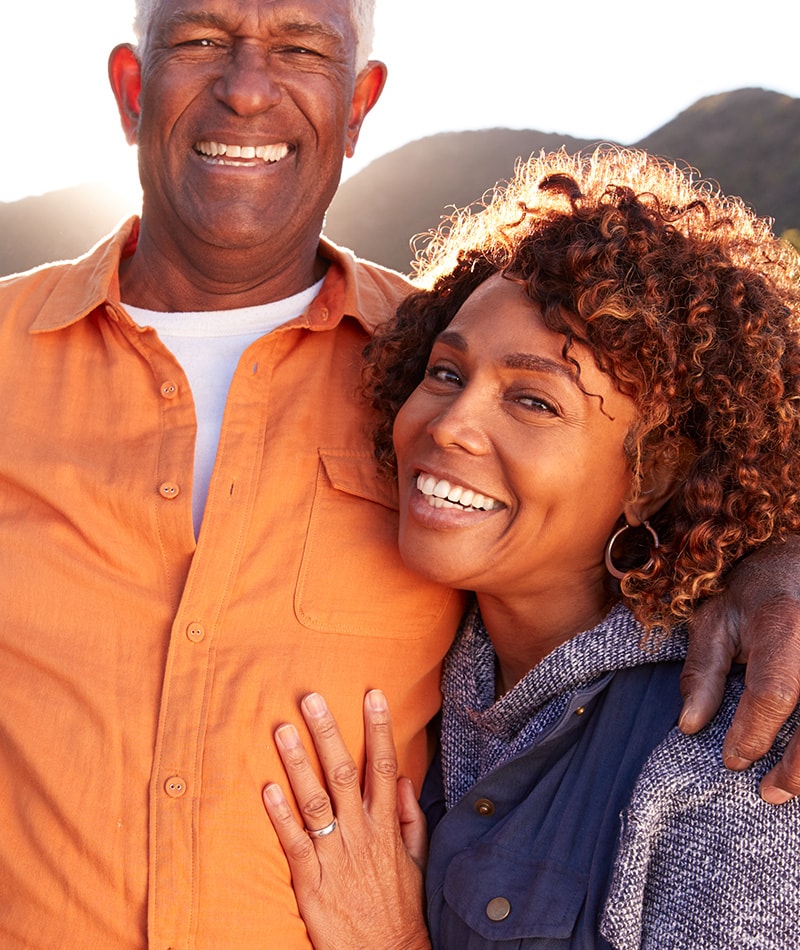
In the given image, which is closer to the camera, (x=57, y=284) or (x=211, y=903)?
(x=211, y=903)

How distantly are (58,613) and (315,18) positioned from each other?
1511 mm

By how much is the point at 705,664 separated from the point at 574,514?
381mm

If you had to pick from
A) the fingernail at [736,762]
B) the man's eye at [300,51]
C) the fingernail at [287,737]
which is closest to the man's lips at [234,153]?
the man's eye at [300,51]

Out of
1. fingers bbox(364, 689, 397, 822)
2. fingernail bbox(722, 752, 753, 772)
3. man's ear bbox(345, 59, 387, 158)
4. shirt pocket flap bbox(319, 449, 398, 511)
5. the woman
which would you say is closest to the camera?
fingernail bbox(722, 752, 753, 772)

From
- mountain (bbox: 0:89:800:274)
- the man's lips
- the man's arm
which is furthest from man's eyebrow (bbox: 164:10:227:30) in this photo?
mountain (bbox: 0:89:800:274)

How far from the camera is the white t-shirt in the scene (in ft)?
8.25

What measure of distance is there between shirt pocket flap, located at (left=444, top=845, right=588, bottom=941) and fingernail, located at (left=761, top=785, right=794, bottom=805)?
0.40 m

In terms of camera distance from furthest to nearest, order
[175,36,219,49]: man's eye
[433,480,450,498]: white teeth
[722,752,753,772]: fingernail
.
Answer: [175,36,219,49]: man's eye → [433,480,450,498]: white teeth → [722,752,753,772]: fingernail

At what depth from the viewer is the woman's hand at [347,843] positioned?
2201mm

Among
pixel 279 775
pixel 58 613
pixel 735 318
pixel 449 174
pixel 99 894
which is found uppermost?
pixel 735 318

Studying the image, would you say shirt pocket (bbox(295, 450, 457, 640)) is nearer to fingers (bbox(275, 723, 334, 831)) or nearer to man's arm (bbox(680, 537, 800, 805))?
fingers (bbox(275, 723, 334, 831))

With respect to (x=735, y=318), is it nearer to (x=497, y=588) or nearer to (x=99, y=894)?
(x=497, y=588)

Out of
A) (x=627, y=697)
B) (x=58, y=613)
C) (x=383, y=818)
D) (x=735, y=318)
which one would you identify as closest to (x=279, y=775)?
(x=383, y=818)

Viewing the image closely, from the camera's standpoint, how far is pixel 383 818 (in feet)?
7.54
